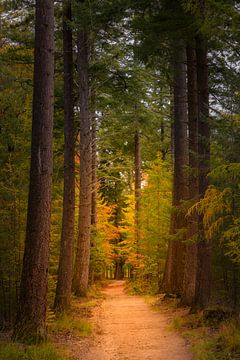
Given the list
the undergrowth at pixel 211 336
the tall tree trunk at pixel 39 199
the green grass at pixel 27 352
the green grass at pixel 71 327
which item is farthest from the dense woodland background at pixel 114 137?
the green grass at pixel 71 327

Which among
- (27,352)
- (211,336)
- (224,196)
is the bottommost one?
(211,336)

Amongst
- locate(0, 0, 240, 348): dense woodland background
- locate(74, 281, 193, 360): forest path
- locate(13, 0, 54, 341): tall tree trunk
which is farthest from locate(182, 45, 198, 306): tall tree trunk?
locate(13, 0, 54, 341): tall tree trunk

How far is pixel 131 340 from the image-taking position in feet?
29.7

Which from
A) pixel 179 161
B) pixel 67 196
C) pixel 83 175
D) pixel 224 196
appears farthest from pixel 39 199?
pixel 83 175

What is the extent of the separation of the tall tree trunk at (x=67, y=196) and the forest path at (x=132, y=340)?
1.26m

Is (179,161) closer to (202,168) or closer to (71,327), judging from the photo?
(202,168)

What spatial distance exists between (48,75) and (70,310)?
284 inches

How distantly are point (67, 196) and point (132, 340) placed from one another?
16.1 ft

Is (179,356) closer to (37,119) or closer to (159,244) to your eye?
(37,119)

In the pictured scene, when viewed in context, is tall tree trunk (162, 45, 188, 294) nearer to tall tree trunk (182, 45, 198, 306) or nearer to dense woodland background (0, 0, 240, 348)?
dense woodland background (0, 0, 240, 348)

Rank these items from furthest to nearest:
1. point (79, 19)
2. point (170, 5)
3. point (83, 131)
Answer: point (83, 131), point (79, 19), point (170, 5)

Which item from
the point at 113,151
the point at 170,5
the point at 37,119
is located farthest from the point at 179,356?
the point at 113,151

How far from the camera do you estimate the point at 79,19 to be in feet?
36.2

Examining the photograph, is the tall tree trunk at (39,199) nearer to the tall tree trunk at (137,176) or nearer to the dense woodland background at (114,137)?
the dense woodland background at (114,137)
